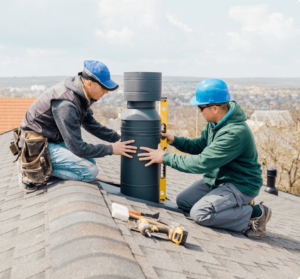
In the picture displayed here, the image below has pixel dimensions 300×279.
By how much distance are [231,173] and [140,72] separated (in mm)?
1635

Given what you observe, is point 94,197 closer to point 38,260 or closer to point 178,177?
point 38,260

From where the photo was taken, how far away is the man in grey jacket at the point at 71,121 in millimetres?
3129

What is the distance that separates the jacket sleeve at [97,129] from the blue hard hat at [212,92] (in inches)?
51.1

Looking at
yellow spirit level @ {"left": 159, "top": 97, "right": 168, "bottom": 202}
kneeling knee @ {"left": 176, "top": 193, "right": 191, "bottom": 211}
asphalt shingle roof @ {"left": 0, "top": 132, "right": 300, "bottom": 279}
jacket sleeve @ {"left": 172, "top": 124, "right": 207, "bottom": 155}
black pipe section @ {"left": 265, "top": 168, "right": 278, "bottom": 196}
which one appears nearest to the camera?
asphalt shingle roof @ {"left": 0, "top": 132, "right": 300, "bottom": 279}

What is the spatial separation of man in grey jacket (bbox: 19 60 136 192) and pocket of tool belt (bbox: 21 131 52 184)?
0.24 ft

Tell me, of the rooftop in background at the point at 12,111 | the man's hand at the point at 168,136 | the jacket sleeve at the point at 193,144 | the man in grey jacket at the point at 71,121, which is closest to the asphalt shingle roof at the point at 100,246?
the man in grey jacket at the point at 71,121

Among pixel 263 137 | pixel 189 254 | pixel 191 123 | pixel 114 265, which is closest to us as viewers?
pixel 114 265

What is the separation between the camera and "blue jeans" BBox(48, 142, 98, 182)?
3.31m

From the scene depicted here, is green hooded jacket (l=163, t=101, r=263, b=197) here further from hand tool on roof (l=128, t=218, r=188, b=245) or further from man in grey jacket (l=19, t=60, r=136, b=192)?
hand tool on roof (l=128, t=218, r=188, b=245)

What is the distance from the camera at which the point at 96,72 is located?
320 cm

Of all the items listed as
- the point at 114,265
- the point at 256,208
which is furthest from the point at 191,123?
the point at 114,265

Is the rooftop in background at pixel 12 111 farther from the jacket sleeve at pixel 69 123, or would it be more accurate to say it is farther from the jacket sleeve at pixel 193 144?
the jacket sleeve at pixel 69 123

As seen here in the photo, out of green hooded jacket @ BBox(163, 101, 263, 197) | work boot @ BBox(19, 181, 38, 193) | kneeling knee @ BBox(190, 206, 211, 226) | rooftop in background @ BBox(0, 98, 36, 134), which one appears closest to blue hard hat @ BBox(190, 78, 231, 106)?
green hooded jacket @ BBox(163, 101, 263, 197)

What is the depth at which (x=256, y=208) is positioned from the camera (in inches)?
152
